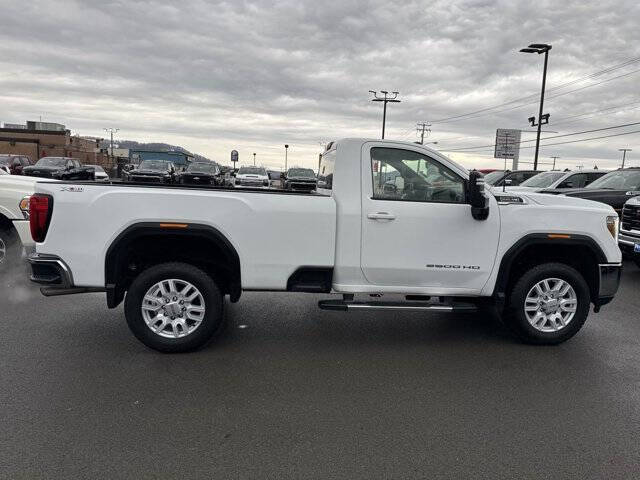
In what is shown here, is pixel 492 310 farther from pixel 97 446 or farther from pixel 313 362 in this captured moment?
pixel 97 446

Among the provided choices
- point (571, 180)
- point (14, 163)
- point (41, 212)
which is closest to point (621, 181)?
point (571, 180)

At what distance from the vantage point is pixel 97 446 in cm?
314

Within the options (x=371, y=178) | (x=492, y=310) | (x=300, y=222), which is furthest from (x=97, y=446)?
(x=492, y=310)

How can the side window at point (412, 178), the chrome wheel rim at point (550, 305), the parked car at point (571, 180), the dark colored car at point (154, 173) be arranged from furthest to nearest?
the dark colored car at point (154, 173), the parked car at point (571, 180), the chrome wheel rim at point (550, 305), the side window at point (412, 178)

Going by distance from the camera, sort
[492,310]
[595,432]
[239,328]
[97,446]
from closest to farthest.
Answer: [97,446] → [595,432] → [239,328] → [492,310]

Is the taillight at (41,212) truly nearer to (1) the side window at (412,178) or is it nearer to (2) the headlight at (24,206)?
(1) the side window at (412,178)

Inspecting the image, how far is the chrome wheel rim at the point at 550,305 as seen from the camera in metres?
5.13

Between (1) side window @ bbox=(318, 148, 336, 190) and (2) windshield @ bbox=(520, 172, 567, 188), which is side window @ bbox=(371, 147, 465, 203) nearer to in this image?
(1) side window @ bbox=(318, 148, 336, 190)

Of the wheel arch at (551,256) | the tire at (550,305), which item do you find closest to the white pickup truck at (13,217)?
the wheel arch at (551,256)

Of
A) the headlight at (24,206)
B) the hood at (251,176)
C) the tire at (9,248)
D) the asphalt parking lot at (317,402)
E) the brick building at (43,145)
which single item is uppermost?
the brick building at (43,145)

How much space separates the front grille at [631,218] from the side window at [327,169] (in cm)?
630

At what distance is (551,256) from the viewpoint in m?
5.39

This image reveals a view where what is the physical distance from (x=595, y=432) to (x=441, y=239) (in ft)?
6.80

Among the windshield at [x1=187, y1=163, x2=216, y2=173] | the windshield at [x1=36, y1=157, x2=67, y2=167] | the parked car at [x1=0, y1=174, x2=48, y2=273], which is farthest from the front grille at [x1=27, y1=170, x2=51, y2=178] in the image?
the parked car at [x1=0, y1=174, x2=48, y2=273]
